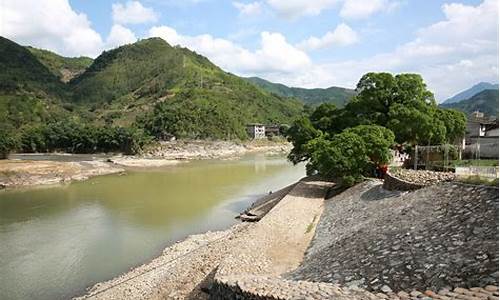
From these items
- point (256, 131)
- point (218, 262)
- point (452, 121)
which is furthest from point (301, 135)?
point (256, 131)

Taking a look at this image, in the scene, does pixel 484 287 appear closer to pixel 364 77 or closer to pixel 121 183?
pixel 364 77

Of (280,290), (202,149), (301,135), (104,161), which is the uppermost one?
(301,135)

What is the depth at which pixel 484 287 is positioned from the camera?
8898 millimetres

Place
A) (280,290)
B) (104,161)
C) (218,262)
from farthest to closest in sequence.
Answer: (104,161) < (218,262) < (280,290)

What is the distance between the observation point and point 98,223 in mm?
34219

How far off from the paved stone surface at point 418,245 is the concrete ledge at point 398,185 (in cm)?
109

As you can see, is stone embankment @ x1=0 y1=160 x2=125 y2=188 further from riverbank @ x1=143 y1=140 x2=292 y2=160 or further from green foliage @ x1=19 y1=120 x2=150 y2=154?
green foliage @ x1=19 y1=120 x2=150 y2=154

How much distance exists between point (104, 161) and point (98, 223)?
6190cm

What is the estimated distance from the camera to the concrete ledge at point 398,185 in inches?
828

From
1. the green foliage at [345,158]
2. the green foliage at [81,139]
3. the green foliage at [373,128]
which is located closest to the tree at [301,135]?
the green foliage at [373,128]

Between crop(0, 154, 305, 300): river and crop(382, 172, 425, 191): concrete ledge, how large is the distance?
13.2m

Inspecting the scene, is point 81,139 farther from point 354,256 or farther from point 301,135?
point 354,256

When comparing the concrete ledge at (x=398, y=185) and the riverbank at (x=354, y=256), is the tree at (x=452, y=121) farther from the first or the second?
the concrete ledge at (x=398, y=185)

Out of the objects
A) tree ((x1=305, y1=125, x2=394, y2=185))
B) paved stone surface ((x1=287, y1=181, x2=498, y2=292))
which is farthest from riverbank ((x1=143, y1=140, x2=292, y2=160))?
paved stone surface ((x1=287, y1=181, x2=498, y2=292))
